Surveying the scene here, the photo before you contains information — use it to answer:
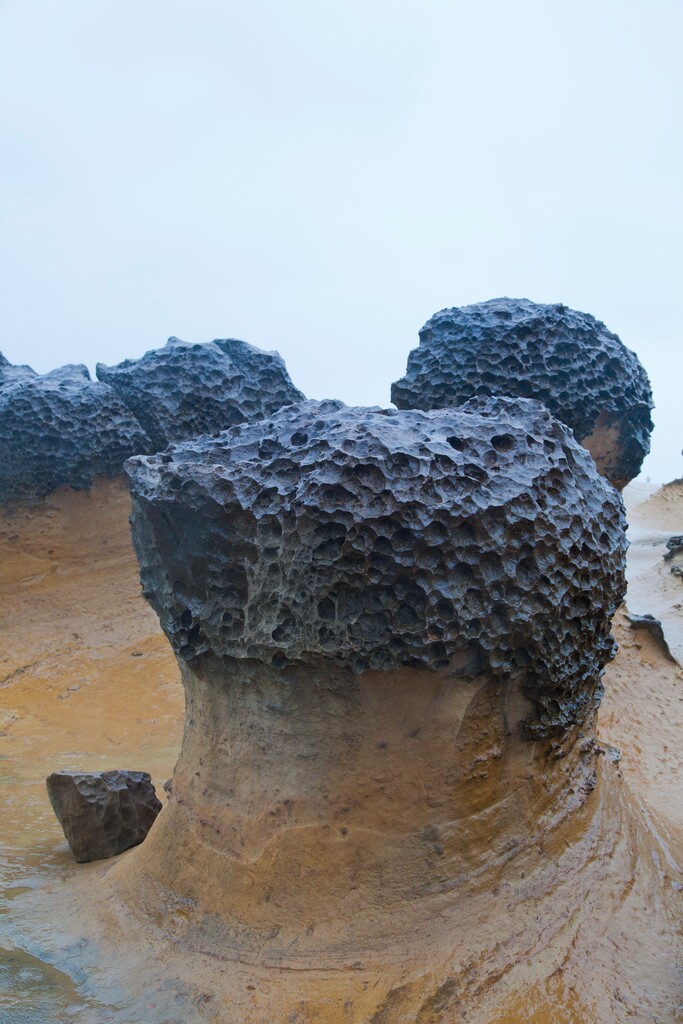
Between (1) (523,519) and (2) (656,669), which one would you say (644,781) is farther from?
(1) (523,519)

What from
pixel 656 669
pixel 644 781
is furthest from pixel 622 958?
pixel 656 669

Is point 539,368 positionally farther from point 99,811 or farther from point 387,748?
point 99,811

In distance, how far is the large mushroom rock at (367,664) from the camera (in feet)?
6.10

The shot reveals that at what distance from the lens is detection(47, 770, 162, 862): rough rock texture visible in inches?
99.0

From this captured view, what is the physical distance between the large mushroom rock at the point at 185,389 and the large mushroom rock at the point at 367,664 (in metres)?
2.99

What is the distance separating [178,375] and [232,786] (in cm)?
341

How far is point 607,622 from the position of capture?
222 centimetres

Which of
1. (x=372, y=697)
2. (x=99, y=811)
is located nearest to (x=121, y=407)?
(x=99, y=811)

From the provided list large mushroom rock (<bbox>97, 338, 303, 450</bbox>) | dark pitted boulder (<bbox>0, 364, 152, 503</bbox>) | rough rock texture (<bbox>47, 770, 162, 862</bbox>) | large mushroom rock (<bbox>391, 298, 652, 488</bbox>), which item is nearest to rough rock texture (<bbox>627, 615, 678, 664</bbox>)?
large mushroom rock (<bbox>391, 298, 652, 488</bbox>)

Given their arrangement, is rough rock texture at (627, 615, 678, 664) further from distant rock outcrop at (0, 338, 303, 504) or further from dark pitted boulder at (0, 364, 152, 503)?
dark pitted boulder at (0, 364, 152, 503)

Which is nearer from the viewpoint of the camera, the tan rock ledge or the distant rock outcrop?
the tan rock ledge

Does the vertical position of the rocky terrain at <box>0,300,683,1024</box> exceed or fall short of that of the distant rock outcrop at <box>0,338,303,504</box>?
it falls short

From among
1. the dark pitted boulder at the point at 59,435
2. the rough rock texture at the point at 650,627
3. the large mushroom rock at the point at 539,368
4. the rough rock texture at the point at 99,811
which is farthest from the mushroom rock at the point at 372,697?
the dark pitted boulder at the point at 59,435

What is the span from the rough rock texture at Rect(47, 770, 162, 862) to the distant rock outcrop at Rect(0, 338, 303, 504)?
2.66 m
